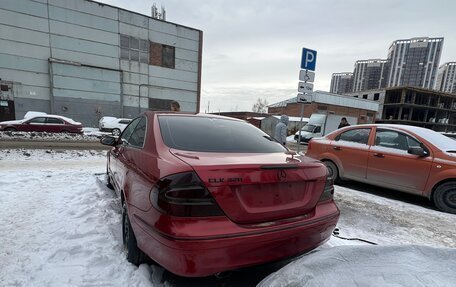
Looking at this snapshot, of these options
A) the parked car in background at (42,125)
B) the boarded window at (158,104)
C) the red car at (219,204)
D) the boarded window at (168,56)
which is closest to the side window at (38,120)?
the parked car in background at (42,125)

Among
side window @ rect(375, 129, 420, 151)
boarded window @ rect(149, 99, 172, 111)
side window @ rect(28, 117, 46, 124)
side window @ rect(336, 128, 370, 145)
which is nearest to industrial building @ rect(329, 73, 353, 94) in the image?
boarded window @ rect(149, 99, 172, 111)

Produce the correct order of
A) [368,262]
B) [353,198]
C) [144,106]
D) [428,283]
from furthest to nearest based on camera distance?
[144,106] < [353,198] < [368,262] < [428,283]

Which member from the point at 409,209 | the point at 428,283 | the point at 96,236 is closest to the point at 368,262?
the point at 428,283

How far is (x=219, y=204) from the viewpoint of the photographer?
1.88m

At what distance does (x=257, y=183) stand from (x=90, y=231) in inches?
95.1

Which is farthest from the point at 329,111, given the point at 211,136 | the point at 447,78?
the point at 447,78

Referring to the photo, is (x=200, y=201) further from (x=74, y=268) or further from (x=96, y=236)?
(x=96, y=236)

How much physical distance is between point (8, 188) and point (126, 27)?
23.5 m

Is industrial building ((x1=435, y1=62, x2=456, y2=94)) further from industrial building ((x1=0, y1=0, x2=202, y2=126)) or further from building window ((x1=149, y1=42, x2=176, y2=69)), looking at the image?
building window ((x1=149, y1=42, x2=176, y2=69))

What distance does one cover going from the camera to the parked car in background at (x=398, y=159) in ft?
15.6

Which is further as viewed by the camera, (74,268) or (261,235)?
(74,268)

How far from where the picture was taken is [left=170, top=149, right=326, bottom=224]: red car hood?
1899mm

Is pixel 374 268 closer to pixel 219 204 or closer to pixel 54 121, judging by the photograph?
pixel 219 204

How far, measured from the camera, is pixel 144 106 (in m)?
26.1
